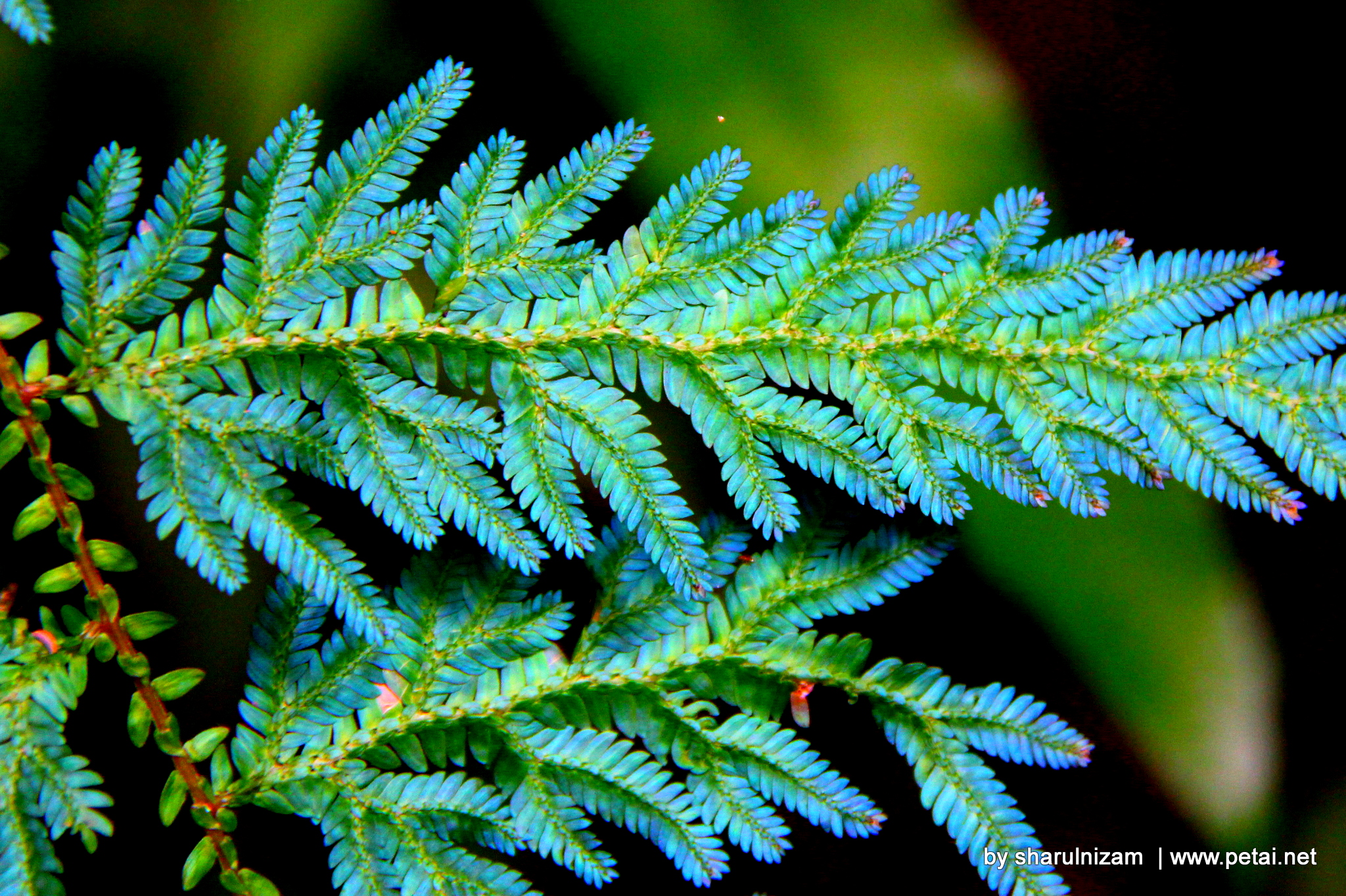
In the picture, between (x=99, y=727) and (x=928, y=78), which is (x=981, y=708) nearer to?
(x=928, y=78)

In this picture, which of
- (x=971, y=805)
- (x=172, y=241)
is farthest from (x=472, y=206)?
(x=971, y=805)

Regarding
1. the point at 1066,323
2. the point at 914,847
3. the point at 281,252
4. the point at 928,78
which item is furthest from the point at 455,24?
the point at 914,847

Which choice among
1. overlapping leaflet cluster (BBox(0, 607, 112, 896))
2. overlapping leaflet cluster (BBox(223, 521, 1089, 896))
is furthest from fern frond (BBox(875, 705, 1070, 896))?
overlapping leaflet cluster (BBox(0, 607, 112, 896))

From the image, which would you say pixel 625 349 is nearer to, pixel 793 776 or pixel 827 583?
pixel 827 583

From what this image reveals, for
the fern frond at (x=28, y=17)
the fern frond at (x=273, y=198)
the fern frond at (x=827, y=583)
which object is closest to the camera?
the fern frond at (x=28, y=17)

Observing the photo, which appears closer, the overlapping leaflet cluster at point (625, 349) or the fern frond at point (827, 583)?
the overlapping leaflet cluster at point (625, 349)

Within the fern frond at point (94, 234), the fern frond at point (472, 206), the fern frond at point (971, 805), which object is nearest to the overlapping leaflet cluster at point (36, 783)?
the fern frond at point (94, 234)

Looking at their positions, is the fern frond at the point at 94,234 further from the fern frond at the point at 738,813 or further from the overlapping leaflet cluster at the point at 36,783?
the fern frond at the point at 738,813

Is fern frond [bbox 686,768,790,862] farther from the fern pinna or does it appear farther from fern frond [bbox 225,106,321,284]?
fern frond [bbox 225,106,321,284]
